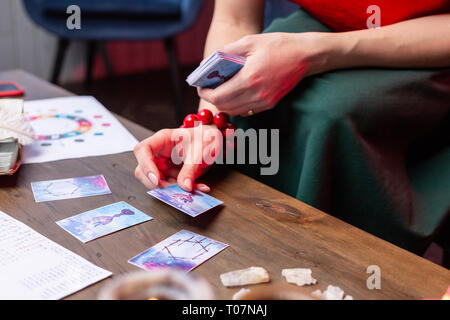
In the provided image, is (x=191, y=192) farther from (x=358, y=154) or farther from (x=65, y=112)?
(x=65, y=112)

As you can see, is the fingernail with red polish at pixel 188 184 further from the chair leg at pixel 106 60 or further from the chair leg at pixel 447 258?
the chair leg at pixel 106 60

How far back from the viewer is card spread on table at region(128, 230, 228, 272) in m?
0.47

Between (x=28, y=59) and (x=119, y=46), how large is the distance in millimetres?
538

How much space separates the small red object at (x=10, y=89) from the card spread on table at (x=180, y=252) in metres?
0.66

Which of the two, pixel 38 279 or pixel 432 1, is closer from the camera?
pixel 38 279

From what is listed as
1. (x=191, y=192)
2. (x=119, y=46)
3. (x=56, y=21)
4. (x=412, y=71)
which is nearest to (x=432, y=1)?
(x=412, y=71)

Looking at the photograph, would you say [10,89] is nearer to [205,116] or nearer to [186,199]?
[205,116]

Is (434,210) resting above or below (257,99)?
below

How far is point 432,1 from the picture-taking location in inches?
30.8

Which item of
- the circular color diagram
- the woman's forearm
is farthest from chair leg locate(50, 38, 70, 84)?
the woman's forearm

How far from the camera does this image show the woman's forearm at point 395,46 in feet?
2.50

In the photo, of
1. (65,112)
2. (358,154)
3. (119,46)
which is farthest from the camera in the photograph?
(119,46)

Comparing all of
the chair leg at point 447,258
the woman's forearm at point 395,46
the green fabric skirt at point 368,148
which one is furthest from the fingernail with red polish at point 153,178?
the chair leg at point 447,258

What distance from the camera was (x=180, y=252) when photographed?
49 cm
